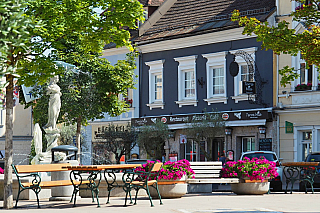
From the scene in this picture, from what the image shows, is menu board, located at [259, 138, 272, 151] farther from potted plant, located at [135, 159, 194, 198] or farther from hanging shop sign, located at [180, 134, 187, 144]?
potted plant, located at [135, 159, 194, 198]

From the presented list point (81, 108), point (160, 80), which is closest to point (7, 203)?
point (81, 108)

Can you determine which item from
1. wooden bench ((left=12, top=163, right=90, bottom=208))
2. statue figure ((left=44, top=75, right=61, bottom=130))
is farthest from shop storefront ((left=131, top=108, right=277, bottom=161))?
wooden bench ((left=12, top=163, right=90, bottom=208))

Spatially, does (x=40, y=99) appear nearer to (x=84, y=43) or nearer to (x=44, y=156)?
(x=44, y=156)

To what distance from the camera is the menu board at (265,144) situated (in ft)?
103

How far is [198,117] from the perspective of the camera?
110 ft

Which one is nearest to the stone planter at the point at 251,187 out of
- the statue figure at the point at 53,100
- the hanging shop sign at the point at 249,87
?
the statue figure at the point at 53,100

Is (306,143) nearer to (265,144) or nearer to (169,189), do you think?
(265,144)

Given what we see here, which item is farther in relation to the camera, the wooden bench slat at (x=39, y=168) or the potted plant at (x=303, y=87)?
the potted plant at (x=303, y=87)

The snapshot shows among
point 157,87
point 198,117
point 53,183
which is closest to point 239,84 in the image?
point 198,117

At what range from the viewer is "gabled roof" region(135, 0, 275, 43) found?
33.8 meters

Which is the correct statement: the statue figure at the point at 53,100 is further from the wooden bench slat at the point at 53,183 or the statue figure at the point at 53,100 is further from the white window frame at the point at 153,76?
the white window frame at the point at 153,76

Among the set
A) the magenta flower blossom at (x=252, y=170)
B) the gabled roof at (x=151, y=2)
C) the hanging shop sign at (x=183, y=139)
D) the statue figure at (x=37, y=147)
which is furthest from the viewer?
the gabled roof at (x=151, y=2)

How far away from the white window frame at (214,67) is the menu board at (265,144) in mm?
3522

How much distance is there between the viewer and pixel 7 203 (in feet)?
45.8
